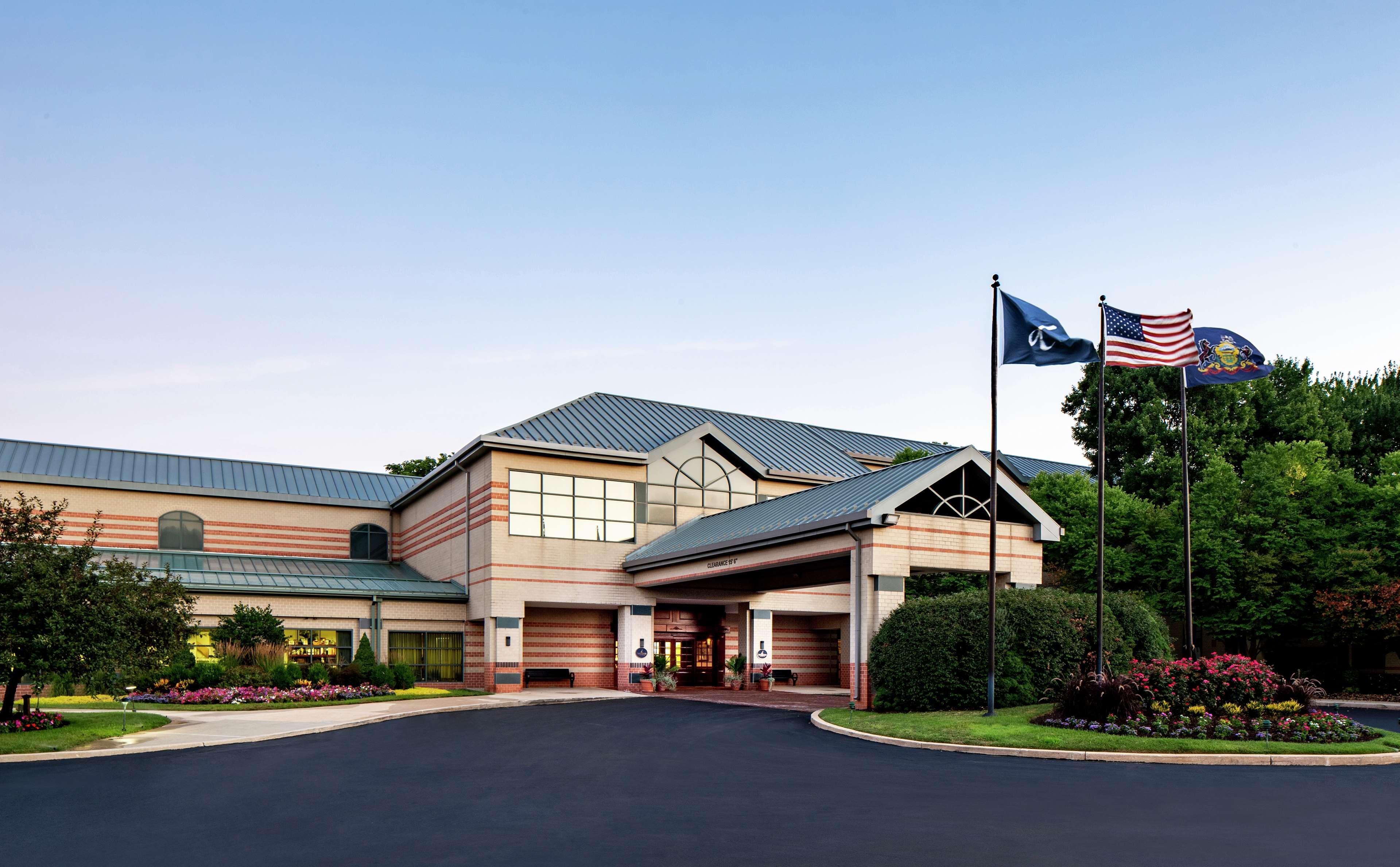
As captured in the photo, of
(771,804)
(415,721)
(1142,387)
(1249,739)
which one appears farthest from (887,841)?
(1142,387)

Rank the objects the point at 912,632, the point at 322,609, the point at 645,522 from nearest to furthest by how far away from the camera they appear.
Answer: the point at 912,632 → the point at 322,609 → the point at 645,522

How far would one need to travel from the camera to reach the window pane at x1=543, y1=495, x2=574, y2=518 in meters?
35.2

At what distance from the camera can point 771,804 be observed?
38.9 feet

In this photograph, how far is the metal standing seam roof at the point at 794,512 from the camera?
25266mm

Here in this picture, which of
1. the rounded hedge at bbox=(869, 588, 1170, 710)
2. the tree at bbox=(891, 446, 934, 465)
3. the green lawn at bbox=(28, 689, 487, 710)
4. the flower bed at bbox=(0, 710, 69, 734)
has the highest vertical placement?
the tree at bbox=(891, 446, 934, 465)

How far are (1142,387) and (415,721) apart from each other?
38.9 meters

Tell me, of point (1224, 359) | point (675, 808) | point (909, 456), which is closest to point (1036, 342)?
point (1224, 359)

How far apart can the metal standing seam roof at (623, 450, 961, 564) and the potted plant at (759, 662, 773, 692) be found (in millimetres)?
5753

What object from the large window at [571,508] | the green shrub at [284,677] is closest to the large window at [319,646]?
the green shrub at [284,677]

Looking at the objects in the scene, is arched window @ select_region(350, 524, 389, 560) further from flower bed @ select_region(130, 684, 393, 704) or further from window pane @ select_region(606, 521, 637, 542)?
flower bed @ select_region(130, 684, 393, 704)

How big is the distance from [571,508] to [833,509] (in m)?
12.3

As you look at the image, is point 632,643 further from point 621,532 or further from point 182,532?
point 182,532

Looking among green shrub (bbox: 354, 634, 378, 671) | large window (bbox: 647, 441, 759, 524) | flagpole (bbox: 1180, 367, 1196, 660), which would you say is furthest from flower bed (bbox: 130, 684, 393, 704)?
flagpole (bbox: 1180, 367, 1196, 660)

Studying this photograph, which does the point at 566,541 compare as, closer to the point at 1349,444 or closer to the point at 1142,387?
the point at 1142,387
